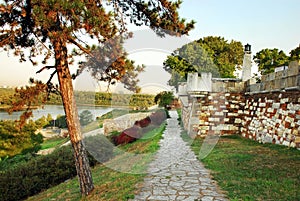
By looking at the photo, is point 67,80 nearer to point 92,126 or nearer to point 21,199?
point 21,199

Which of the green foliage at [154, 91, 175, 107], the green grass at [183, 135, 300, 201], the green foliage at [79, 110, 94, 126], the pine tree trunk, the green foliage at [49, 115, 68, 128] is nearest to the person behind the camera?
the green grass at [183, 135, 300, 201]

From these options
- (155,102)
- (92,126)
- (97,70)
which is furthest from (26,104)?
(155,102)

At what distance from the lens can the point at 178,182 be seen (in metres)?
4.95

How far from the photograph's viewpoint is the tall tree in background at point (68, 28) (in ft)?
13.1

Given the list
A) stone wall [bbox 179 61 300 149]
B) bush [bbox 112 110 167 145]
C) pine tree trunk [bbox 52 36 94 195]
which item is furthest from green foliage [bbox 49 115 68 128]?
pine tree trunk [bbox 52 36 94 195]

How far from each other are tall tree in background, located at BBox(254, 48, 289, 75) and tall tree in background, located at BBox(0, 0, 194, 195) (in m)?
18.1

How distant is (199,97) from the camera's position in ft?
33.8

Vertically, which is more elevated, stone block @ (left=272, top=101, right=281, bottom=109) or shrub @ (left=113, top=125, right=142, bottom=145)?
stone block @ (left=272, top=101, right=281, bottom=109)

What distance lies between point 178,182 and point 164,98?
2236 cm

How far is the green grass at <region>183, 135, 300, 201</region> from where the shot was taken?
3979 millimetres

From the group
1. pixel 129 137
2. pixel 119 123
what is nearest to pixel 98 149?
pixel 129 137

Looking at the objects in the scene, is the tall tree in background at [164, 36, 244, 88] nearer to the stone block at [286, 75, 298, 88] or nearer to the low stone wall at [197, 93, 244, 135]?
the low stone wall at [197, 93, 244, 135]

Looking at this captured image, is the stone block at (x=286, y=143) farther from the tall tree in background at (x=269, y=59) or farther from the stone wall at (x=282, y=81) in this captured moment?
the tall tree in background at (x=269, y=59)

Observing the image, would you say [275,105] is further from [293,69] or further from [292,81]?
[293,69]
